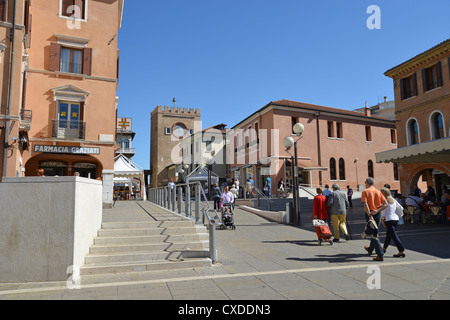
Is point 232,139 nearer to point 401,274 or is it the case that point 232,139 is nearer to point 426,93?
point 426,93

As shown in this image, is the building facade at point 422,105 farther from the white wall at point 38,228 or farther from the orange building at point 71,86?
the orange building at point 71,86

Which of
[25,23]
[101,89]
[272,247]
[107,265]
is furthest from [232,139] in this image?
[107,265]

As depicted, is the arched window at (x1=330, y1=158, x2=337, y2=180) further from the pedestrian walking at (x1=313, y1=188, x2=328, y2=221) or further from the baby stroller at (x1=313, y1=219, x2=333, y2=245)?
the baby stroller at (x1=313, y1=219, x2=333, y2=245)

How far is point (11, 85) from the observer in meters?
14.5

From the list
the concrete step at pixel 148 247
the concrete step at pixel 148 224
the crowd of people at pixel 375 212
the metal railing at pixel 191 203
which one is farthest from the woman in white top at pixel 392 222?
the concrete step at pixel 148 224

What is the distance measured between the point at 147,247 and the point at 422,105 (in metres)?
20.5

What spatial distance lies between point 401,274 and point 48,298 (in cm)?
565

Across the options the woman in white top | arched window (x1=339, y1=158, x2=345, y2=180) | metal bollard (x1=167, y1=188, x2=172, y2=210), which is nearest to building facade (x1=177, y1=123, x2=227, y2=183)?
arched window (x1=339, y1=158, x2=345, y2=180)

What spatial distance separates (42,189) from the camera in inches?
220

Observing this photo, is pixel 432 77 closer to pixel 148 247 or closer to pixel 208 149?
pixel 148 247

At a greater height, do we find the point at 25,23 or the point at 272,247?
the point at 25,23

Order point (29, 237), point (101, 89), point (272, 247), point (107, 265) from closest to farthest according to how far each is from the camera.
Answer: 1. point (29, 237)
2. point (107, 265)
3. point (272, 247)
4. point (101, 89)

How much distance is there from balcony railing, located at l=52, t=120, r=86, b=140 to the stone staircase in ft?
37.9

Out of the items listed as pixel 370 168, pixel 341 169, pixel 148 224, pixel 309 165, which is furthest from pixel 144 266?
pixel 370 168
